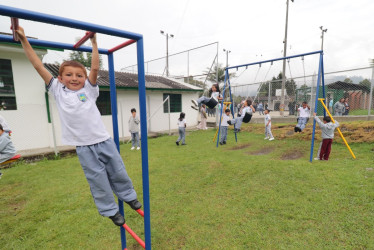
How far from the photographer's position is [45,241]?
264 centimetres

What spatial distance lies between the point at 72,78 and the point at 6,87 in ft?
26.7

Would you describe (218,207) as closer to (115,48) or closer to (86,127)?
(86,127)

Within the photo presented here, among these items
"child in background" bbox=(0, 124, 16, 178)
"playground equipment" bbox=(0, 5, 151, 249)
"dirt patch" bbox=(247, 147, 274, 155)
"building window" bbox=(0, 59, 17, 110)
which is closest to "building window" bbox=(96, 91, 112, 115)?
"building window" bbox=(0, 59, 17, 110)

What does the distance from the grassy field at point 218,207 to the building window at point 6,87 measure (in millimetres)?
3214

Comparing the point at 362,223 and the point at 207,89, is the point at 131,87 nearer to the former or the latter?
the point at 207,89

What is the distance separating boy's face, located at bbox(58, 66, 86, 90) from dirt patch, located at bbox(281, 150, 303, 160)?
5.92 meters

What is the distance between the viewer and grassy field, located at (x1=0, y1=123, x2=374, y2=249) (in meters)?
2.53

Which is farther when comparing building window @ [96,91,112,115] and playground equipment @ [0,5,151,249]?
building window @ [96,91,112,115]

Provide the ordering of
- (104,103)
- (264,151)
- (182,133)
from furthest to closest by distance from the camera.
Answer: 1. (104,103)
2. (182,133)
3. (264,151)

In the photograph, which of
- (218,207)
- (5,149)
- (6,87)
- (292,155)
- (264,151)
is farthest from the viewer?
(6,87)

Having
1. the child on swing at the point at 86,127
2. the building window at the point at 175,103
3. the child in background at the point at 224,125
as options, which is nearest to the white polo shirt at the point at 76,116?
the child on swing at the point at 86,127

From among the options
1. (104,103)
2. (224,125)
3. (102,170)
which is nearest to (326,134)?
(224,125)

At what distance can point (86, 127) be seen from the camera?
1708 mm

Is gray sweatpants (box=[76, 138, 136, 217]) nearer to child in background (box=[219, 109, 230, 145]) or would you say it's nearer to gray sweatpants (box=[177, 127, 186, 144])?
gray sweatpants (box=[177, 127, 186, 144])
